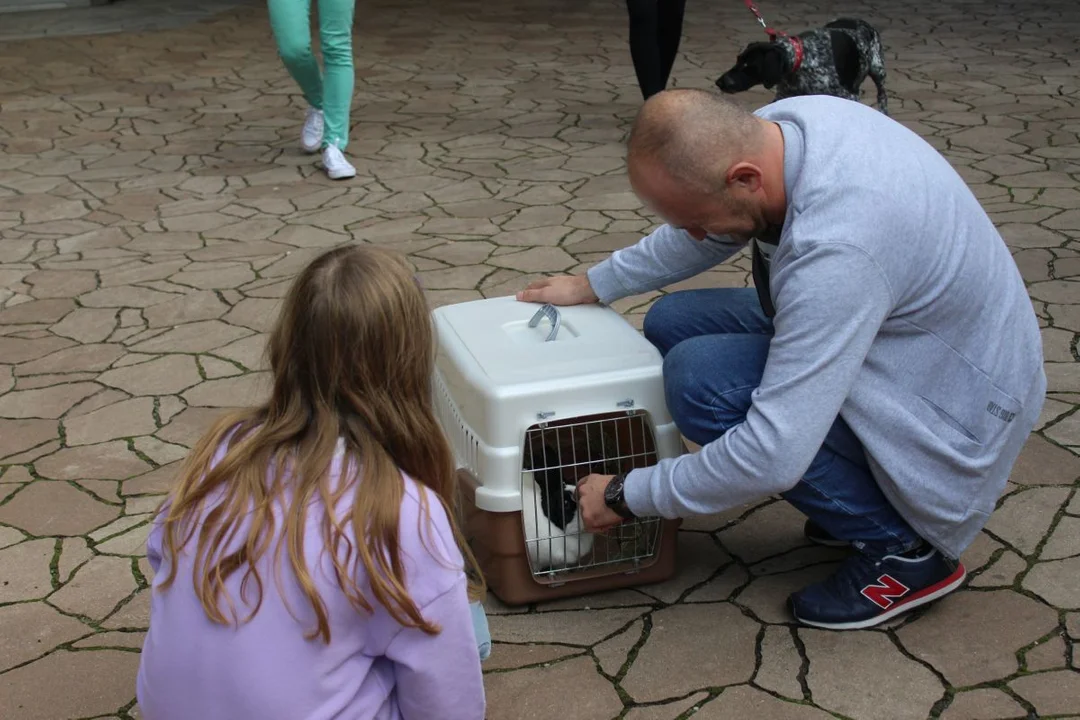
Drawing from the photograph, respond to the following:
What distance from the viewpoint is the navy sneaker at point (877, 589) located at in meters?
2.15

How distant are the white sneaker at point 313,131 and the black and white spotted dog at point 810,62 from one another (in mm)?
1841

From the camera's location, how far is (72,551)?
2.54 metres

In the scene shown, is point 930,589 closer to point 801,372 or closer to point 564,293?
point 801,372

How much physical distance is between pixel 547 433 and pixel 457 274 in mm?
1842

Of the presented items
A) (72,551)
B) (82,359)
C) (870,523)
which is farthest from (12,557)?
(870,523)

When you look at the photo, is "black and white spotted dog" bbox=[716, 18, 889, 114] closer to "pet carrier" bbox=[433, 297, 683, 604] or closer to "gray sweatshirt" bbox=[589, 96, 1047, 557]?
"pet carrier" bbox=[433, 297, 683, 604]

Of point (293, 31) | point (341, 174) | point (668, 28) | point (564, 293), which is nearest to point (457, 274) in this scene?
point (341, 174)

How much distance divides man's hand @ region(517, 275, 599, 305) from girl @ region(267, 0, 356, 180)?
2.77 m

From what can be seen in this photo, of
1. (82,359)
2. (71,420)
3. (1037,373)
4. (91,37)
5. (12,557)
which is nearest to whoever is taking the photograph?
(1037,373)

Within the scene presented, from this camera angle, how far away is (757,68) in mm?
5051

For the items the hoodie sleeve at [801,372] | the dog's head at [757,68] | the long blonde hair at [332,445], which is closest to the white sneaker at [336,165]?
the dog's head at [757,68]

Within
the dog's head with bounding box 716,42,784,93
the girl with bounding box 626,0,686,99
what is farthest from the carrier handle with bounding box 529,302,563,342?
the girl with bounding box 626,0,686,99

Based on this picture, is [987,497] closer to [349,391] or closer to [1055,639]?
[1055,639]

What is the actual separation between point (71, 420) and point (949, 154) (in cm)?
382
